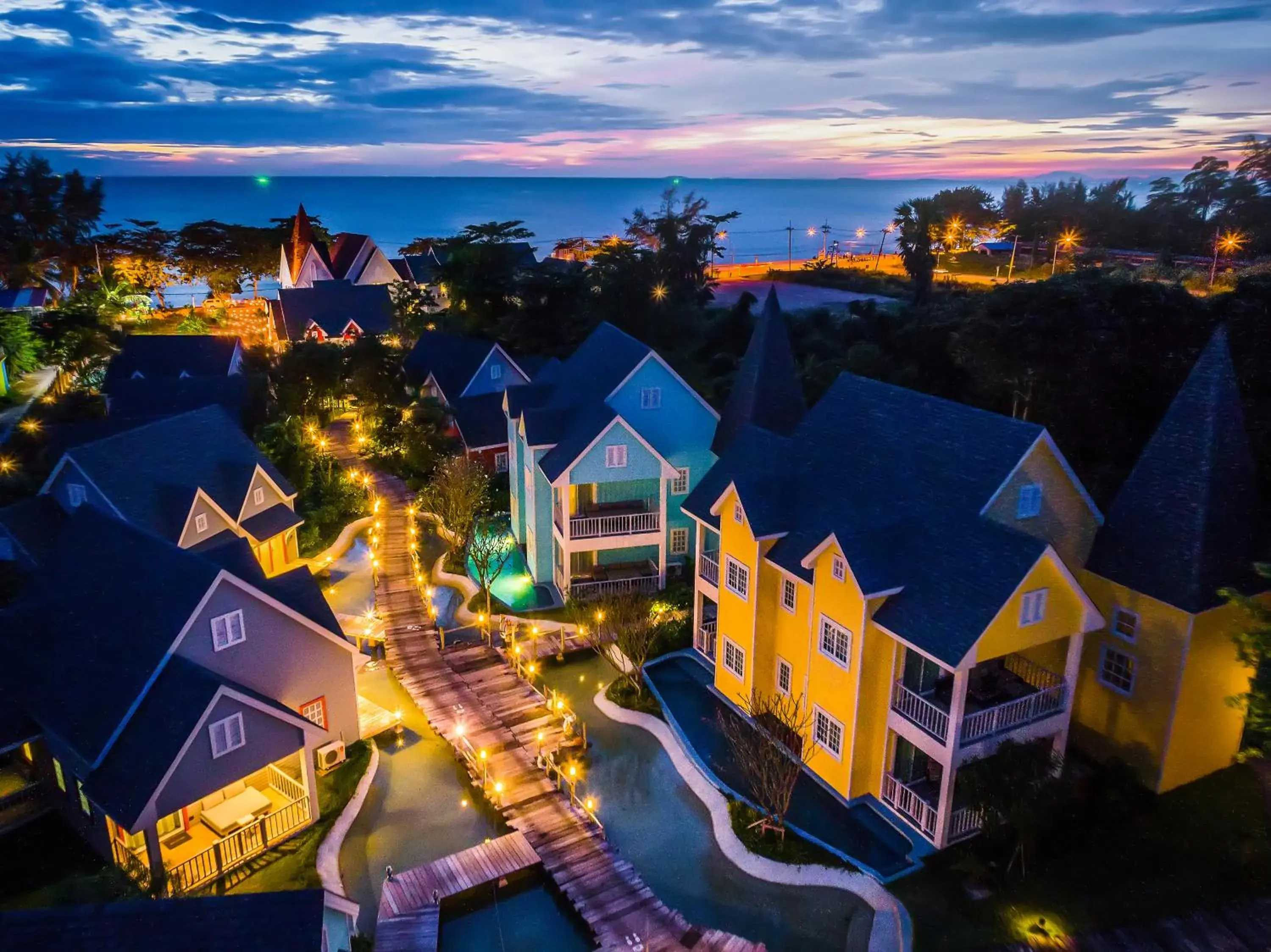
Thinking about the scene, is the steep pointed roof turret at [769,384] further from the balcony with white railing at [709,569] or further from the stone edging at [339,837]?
the stone edging at [339,837]

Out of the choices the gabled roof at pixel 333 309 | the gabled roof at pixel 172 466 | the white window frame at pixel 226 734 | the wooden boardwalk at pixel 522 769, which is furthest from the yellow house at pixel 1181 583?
the gabled roof at pixel 333 309

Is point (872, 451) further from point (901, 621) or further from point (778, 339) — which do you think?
point (778, 339)

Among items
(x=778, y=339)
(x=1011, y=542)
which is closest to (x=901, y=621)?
(x=1011, y=542)

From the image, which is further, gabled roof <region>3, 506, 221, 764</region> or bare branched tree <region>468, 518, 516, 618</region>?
bare branched tree <region>468, 518, 516, 618</region>

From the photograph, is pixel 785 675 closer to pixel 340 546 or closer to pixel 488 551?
pixel 488 551

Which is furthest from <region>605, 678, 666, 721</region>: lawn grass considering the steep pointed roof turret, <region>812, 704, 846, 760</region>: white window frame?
the steep pointed roof turret

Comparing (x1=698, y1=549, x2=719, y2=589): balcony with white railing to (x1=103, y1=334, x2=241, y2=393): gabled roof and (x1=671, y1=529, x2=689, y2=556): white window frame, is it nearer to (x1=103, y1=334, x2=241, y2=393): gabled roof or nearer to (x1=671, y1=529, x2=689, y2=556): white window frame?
(x1=671, y1=529, x2=689, y2=556): white window frame

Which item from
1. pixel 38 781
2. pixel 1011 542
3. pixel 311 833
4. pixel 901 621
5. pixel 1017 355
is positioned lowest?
pixel 311 833

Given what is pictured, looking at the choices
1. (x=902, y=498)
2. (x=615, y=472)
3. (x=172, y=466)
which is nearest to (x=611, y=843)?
(x=902, y=498)
